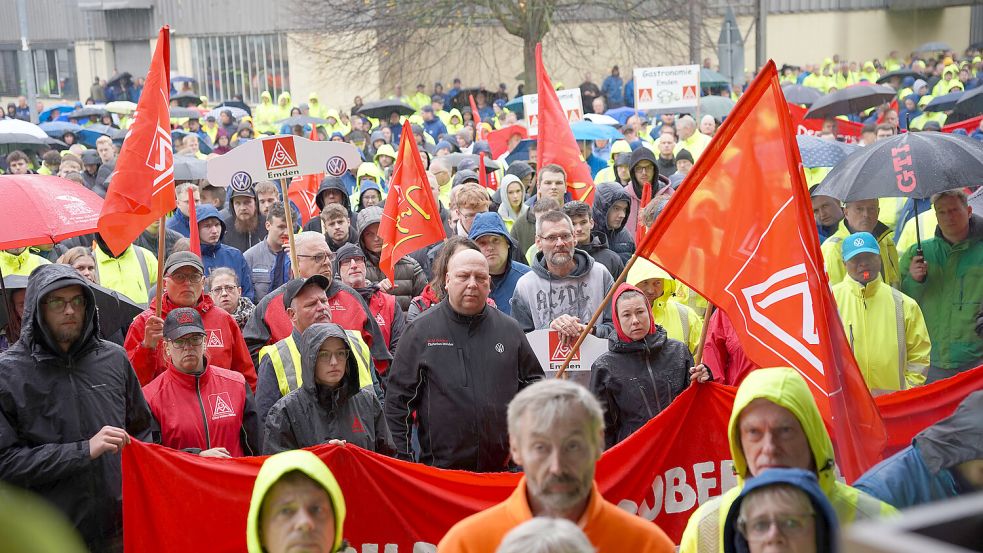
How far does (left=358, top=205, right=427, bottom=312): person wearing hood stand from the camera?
8617mm

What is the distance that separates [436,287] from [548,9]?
2632cm

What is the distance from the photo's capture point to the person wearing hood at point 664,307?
703 centimetres

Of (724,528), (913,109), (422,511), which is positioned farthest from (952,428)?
(913,109)

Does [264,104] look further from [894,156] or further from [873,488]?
[873,488]

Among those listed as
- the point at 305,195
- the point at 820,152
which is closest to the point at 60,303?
the point at 305,195

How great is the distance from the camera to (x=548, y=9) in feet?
106

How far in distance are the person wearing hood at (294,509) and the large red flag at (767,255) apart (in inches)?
72.5

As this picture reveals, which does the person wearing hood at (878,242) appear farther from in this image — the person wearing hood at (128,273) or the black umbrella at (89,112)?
the black umbrella at (89,112)

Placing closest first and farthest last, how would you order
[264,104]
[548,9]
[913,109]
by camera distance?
[913,109] → [264,104] → [548,9]

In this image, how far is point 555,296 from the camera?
7.19 metres

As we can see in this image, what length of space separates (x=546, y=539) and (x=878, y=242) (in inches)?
234

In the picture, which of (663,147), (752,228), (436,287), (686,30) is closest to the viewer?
(752,228)

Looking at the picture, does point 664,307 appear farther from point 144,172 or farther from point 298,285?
point 144,172

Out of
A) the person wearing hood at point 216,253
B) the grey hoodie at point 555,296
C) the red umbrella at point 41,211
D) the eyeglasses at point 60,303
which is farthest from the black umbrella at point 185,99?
the eyeglasses at point 60,303
